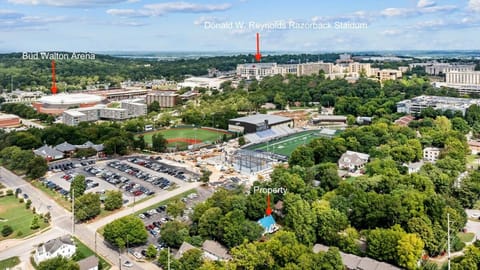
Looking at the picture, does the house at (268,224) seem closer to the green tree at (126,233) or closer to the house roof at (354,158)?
the green tree at (126,233)

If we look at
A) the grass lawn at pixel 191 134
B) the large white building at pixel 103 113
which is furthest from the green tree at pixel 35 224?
the large white building at pixel 103 113

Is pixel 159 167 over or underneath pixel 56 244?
over

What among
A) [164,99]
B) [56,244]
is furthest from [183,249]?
[164,99]

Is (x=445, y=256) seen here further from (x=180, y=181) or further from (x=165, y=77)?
(x=165, y=77)

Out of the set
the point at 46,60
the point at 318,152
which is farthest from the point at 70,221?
the point at 46,60

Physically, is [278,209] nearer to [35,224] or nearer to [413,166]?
[413,166]

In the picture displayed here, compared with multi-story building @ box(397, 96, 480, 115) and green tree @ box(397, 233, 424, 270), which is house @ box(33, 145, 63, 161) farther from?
multi-story building @ box(397, 96, 480, 115)
